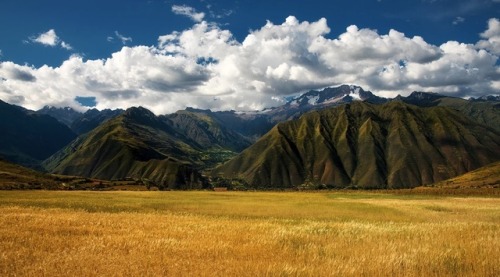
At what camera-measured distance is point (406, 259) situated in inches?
641

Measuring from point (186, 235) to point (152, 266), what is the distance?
9.25m

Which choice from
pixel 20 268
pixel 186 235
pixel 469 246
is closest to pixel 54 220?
pixel 186 235

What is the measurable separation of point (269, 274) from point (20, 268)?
325 inches

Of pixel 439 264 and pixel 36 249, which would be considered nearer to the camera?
pixel 439 264

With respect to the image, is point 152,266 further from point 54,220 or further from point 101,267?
point 54,220

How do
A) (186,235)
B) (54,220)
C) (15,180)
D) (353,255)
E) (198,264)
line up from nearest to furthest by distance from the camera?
(198,264), (353,255), (186,235), (54,220), (15,180)

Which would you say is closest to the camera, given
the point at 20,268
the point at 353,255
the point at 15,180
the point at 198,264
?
the point at 20,268

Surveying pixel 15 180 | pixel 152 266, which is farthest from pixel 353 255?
pixel 15 180

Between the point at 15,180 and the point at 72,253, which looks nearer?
the point at 72,253

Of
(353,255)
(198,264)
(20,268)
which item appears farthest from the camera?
(353,255)

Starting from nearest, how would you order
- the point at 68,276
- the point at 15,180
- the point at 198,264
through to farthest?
the point at 68,276 < the point at 198,264 < the point at 15,180

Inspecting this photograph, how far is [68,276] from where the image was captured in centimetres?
1302

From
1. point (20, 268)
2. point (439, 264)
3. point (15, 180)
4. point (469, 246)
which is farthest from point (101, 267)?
point (15, 180)

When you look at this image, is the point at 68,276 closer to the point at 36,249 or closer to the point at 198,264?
the point at 198,264
